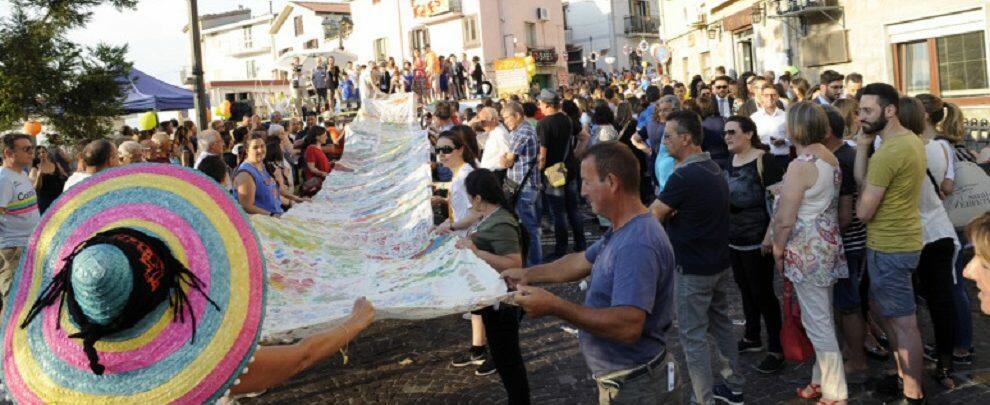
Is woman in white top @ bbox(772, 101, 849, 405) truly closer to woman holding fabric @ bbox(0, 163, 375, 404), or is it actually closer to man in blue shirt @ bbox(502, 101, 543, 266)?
woman holding fabric @ bbox(0, 163, 375, 404)

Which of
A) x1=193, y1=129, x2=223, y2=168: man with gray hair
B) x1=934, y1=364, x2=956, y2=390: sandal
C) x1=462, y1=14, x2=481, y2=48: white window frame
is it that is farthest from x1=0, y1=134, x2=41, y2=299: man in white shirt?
x1=462, y1=14, x2=481, y2=48: white window frame

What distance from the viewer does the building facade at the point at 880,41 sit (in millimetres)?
12547

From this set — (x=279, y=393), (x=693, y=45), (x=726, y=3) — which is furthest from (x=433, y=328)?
(x=693, y=45)

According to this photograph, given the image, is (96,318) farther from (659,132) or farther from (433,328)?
(659,132)

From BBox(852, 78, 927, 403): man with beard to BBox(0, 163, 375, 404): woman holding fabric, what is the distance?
3.43m

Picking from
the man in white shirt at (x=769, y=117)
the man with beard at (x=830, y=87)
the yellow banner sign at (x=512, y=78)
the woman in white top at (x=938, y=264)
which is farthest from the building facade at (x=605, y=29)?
the woman in white top at (x=938, y=264)

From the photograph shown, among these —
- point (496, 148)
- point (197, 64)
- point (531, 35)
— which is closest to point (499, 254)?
point (496, 148)

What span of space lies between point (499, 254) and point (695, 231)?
1.15 m

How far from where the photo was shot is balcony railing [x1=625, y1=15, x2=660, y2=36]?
174ft

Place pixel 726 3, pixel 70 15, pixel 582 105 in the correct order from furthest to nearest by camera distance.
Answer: pixel 726 3
pixel 582 105
pixel 70 15

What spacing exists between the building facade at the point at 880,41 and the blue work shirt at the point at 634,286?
11587 mm

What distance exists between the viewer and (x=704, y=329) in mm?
4496

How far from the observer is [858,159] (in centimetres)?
Answer: 476

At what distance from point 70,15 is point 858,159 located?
984 cm
